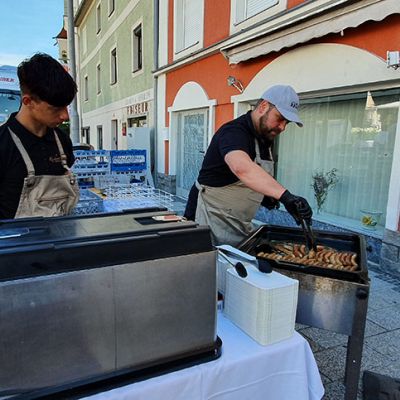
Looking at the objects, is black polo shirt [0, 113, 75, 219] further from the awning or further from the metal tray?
the awning

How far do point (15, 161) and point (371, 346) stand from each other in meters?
2.43

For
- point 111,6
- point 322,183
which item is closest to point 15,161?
point 322,183

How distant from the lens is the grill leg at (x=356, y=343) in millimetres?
1387

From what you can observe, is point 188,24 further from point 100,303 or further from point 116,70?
point 100,303

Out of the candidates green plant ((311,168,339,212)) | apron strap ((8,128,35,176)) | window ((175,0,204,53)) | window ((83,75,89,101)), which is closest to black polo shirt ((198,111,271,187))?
apron strap ((8,128,35,176))

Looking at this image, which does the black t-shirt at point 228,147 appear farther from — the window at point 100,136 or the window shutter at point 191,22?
the window at point 100,136

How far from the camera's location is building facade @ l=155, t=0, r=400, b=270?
3.50 m

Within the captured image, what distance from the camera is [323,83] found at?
414 centimetres

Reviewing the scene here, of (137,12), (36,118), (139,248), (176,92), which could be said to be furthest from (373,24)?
(137,12)

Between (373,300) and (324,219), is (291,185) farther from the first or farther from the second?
(373,300)

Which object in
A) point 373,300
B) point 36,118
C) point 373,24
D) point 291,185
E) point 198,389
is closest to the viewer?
point 198,389

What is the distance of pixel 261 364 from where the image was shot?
1.12m

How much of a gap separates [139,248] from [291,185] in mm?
4638

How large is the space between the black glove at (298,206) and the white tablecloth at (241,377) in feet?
1.80
